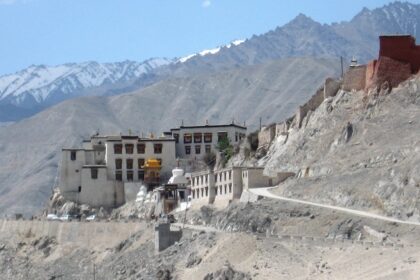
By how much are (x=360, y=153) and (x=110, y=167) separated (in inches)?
1341

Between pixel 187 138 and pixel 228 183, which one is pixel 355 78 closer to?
pixel 228 183

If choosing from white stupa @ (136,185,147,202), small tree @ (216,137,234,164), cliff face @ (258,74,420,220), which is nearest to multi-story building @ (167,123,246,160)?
small tree @ (216,137,234,164)

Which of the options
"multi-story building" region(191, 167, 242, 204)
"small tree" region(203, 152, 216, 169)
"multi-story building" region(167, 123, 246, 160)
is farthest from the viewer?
"multi-story building" region(167, 123, 246, 160)

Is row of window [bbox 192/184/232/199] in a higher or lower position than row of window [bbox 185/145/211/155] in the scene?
lower

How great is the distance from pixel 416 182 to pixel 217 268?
524 inches

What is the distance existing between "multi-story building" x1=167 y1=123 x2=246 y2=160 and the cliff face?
61.1ft

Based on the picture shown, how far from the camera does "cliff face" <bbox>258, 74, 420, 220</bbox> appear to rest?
80375 mm

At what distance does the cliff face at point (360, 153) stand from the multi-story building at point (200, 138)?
18.6 m

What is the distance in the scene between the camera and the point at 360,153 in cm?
8838

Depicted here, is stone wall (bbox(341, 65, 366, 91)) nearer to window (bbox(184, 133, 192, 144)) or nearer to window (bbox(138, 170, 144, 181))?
window (bbox(138, 170, 144, 181))

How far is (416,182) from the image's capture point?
78625 millimetres

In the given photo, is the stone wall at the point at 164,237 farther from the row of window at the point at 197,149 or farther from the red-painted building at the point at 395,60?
the row of window at the point at 197,149

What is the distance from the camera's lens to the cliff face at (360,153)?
80.4 m

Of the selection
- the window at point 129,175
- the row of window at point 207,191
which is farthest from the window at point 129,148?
the row of window at point 207,191
